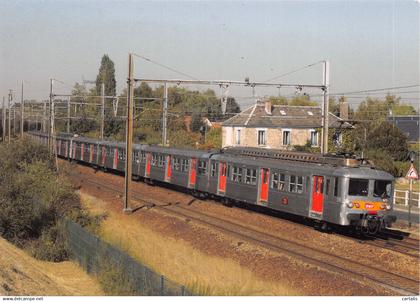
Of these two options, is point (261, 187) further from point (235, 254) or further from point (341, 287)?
point (341, 287)

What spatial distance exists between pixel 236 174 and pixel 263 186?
8.55ft

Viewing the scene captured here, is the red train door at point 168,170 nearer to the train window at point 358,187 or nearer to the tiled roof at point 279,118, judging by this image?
the train window at point 358,187

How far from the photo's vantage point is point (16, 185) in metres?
25.1

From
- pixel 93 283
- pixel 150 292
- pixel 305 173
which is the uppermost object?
pixel 305 173

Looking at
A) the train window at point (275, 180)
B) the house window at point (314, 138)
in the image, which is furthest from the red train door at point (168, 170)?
the house window at point (314, 138)

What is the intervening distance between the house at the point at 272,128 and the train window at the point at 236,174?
24325mm

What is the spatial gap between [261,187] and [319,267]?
29.6 feet

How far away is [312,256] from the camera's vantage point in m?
17.6

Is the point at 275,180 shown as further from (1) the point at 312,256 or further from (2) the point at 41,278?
(2) the point at 41,278

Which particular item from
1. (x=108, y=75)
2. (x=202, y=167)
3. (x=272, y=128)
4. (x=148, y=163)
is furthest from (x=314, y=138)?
(x=108, y=75)

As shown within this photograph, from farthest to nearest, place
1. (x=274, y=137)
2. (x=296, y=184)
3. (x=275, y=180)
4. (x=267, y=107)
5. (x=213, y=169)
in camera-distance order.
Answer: (x=267, y=107) < (x=274, y=137) < (x=213, y=169) < (x=275, y=180) < (x=296, y=184)

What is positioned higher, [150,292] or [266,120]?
[266,120]

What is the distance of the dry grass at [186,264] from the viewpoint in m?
14.3

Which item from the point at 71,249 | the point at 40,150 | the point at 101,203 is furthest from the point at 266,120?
the point at 71,249
